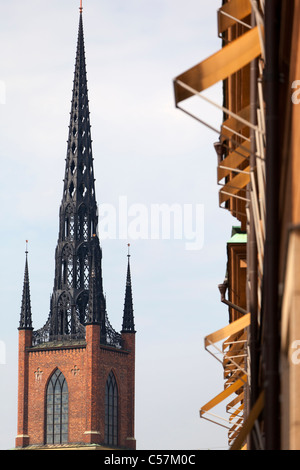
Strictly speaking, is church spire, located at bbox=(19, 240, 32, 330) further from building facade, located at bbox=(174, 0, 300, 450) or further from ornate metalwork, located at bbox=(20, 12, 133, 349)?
building facade, located at bbox=(174, 0, 300, 450)

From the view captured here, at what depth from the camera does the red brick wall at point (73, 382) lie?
347 feet

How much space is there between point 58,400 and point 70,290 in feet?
29.0

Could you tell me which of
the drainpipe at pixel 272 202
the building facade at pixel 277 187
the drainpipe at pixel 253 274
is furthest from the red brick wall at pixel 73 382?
the drainpipe at pixel 272 202

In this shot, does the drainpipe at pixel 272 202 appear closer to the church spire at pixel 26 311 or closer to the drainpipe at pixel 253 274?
the drainpipe at pixel 253 274

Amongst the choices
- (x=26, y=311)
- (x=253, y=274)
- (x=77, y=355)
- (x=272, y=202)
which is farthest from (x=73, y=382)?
(x=272, y=202)

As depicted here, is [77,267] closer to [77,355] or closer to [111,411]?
[77,355]

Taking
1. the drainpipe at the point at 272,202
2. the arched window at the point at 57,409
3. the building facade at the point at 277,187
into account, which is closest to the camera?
the building facade at the point at 277,187

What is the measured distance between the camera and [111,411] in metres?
110

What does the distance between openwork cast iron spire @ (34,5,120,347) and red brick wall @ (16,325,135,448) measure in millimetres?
1384

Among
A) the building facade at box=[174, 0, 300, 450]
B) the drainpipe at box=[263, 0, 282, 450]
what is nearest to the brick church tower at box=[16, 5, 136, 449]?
the building facade at box=[174, 0, 300, 450]

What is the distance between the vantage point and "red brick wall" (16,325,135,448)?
105812 millimetres

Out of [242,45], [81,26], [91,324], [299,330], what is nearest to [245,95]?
[242,45]

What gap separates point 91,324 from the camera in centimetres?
10556

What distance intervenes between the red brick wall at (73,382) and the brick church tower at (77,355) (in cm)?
8
